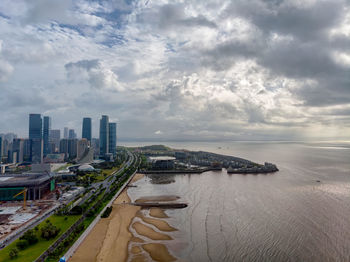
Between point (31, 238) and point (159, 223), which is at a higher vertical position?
point (31, 238)

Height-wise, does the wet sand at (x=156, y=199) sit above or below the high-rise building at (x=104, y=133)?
below

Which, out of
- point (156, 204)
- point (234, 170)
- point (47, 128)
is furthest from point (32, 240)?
point (47, 128)

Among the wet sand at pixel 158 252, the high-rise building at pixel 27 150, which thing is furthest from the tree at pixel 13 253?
the high-rise building at pixel 27 150

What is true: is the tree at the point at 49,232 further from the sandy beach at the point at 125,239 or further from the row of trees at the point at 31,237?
the sandy beach at the point at 125,239

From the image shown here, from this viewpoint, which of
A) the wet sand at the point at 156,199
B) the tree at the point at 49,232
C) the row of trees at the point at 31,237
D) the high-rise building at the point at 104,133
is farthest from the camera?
the high-rise building at the point at 104,133

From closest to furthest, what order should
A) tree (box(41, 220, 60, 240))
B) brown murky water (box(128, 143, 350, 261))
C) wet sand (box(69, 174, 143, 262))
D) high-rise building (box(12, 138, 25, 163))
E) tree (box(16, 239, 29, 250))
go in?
1. wet sand (box(69, 174, 143, 262))
2. tree (box(16, 239, 29, 250))
3. brown murky water (box(128, 143, 350, 261))
4. tree (box(41, 220, 60, 240))
5. high-rise building (box(12, 138, 25, 163))

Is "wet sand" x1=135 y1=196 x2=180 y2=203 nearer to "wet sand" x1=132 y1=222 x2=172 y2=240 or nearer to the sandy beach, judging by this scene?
the sandy beach

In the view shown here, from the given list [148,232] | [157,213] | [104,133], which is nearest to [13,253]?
[148,232]

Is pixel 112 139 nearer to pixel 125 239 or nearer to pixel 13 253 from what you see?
pixel 125 239

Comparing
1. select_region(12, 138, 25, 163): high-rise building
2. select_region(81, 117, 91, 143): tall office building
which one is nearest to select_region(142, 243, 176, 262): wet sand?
select_region(12, 138, 25, 163): high-rise building
